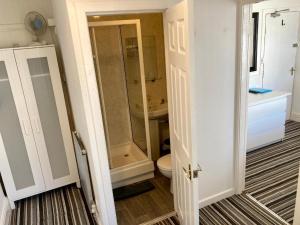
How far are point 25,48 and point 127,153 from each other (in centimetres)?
195

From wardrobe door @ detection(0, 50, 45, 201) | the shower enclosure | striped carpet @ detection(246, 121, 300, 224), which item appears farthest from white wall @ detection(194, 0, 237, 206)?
wardrobe door @ detection(0, 50, 45, 201)

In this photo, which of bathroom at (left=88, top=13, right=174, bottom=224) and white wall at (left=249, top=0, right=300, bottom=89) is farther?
white wall at (left=249, top=0, right=300, bottom=89)

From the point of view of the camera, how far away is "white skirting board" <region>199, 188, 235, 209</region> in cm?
257

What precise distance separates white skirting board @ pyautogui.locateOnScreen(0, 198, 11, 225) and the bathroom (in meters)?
1.17

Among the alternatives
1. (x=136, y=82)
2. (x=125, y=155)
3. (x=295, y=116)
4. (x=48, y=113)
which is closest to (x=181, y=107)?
(x=136, y=82)

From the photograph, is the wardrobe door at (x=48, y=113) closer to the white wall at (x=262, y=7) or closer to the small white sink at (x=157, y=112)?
the small white sink at (x=157, y=112)

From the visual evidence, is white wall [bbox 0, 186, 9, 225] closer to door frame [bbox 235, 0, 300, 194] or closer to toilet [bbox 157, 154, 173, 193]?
toilet [bbox 157, 154, 173, 193]

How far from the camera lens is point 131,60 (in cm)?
326

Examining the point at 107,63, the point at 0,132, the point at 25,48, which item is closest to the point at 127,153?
the point at 107,63

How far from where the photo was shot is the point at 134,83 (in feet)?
10.8

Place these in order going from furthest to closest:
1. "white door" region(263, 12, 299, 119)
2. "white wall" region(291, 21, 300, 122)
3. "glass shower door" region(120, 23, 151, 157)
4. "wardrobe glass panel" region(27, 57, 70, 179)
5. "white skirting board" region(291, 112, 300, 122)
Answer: "white skirting board" region(291, 112, 300, 122)
"white wall" region(291, 21, 300, 122)
"white door" region(263, 12, 299, 119)
"glass shower door" region(120, 23, 151, 157)
"wardrobe glass panel" region(27, 57, 70, 179)

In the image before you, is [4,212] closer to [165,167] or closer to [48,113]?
[48,113]

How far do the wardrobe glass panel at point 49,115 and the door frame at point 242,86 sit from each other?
2038 mm

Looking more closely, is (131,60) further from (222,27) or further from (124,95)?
(222,27)
